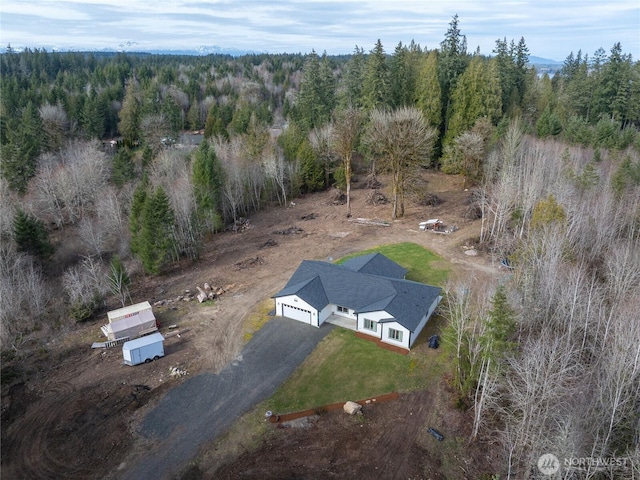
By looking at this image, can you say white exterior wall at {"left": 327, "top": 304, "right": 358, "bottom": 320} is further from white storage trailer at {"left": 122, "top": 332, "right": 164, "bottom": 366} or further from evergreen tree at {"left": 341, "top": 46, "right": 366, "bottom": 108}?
evergreen tree at {"left": 341, "top": 46, "right": 366, "bottom": 108}

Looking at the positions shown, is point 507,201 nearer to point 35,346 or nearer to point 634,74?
point 35,346

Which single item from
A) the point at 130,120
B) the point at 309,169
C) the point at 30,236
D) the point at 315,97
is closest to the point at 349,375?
the point at 30,236

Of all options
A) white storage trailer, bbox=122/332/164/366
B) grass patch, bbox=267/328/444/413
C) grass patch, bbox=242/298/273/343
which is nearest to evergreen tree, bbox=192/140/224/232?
Result: grass patch, bbox=242/298/273/343

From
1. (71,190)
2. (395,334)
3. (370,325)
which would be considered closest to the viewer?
(395,334)

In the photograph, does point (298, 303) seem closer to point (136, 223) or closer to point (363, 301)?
point (363, 301)

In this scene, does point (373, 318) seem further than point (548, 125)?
No

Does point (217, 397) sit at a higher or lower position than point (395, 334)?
lower

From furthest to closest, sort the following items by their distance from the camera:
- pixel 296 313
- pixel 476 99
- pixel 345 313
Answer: pixel 476 99
pixel 345 313
pixel 296 313
